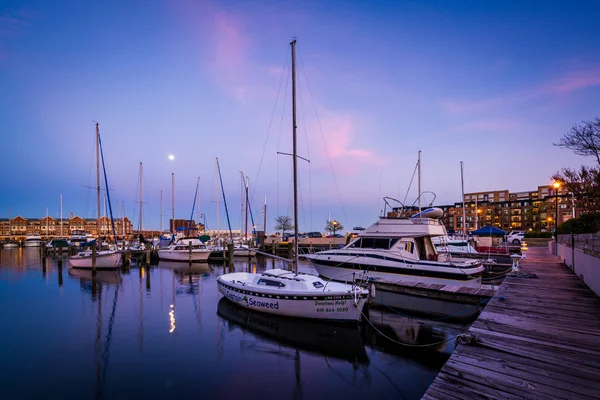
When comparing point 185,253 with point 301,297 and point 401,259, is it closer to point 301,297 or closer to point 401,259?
point 401,259

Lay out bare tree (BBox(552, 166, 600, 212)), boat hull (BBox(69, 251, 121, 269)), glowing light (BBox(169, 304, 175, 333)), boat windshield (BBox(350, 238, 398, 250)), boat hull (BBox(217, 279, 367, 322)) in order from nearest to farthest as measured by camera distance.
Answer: boat hull (BBox(217, 279, 367, 322))
glowing light (BBox(169, 304, 175, 333))
boat windshield (BBox(350, 238, 398, 250))
bare tree (BBox(552, 166, 600, 212))
boat hull (BBox(69, 251, 121, 269))

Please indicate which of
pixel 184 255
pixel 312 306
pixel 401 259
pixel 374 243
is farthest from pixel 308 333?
pixel 184 255

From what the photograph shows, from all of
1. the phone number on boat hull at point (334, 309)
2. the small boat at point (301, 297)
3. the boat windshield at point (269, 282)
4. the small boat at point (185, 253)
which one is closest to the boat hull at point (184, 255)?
the small boat at point (185, 253)

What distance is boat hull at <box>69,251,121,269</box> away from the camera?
3170cm

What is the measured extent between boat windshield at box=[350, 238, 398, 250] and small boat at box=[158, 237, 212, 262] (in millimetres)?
24042

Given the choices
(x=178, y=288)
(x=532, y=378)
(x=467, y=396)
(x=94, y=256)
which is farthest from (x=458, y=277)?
(x=94, y=256)

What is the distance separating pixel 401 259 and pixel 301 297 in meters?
7.94

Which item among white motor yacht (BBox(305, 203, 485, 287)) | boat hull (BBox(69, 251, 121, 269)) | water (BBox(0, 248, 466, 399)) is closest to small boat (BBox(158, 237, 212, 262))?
boat hull (BBox(69, 251, 121, 269))

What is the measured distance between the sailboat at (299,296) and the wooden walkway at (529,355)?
5239mm

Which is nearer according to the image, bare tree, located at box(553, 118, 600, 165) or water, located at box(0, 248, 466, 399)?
water, located at box(0, 248, 466, 399)

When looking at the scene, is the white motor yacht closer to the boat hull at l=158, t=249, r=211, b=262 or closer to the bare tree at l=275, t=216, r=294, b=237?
the boat hull at l=158, t=249, r=211, b=262

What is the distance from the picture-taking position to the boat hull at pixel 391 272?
56.1 ft

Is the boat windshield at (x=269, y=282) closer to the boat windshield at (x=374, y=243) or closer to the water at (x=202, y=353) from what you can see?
the water at (x=202, y=353)

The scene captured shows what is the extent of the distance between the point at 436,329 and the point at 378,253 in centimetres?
687
